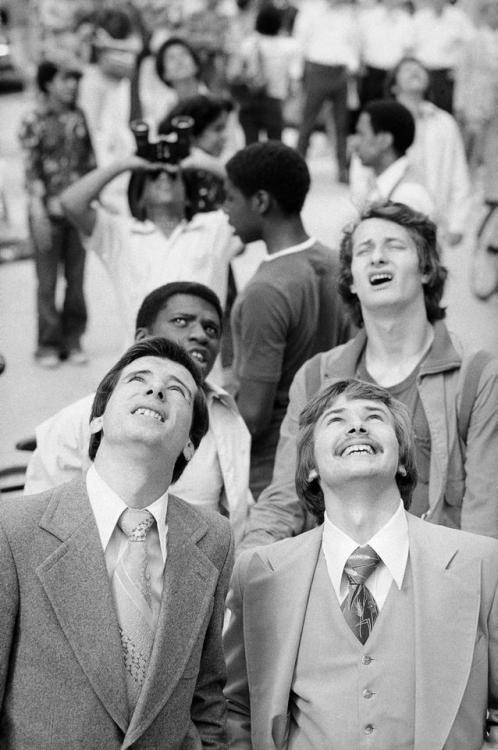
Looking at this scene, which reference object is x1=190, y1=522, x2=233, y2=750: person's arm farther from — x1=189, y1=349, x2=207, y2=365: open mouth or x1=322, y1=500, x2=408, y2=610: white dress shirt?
x1=189, y1=349, x2=207, y2=365: open mouth

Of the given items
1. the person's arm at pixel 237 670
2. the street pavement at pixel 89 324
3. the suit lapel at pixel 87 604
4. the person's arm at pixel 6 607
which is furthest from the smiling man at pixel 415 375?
the street pavement at pixel 89 324

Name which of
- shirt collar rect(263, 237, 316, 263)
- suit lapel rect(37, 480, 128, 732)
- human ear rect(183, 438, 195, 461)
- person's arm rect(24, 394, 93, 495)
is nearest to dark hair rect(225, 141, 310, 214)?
shirt collar rect(263, 237, 316, 263)

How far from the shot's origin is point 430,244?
4441 mm

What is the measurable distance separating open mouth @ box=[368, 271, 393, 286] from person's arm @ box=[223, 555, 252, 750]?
3.87ft

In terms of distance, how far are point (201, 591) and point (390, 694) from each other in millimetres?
486

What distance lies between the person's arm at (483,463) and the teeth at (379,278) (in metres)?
0.48

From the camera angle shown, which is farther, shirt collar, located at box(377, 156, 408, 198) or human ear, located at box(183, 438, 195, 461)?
shirt collar, located at box(377, 156, 408, 198)

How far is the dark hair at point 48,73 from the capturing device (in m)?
8.58

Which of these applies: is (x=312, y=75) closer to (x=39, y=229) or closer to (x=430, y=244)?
(x=39, y=229)

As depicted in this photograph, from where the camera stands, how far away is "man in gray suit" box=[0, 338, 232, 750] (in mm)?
2953

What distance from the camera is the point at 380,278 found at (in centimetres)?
429

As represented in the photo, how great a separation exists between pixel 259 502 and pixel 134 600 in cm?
110

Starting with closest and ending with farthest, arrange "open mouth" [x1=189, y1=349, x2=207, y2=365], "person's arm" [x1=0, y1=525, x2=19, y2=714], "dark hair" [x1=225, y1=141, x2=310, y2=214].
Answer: "person's arm" [x1=0, y1=525, x2=19, y2=714]
"open mouth" [x1=189, y1=349, x2=207, y2=365]
"dark hair" [x1=225, y1=141, x2=310, y2=214]

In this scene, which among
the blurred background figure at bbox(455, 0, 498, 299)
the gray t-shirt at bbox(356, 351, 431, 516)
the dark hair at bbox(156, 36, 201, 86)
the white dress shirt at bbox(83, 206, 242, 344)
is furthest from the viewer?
the blurred background figure at bbox(455, 0, 498, 299)
